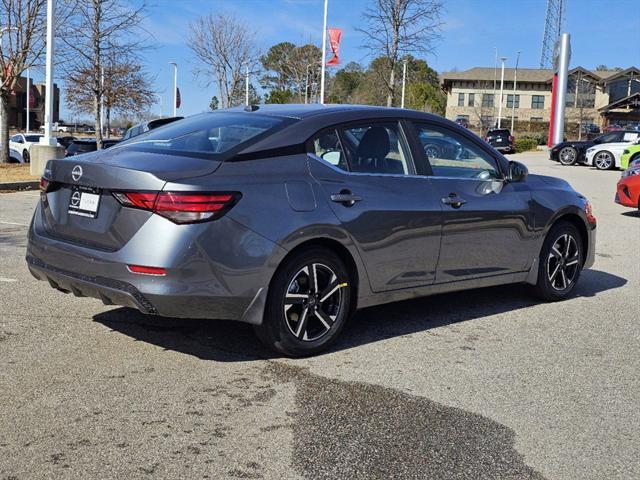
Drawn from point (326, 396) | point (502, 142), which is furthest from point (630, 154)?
point (326, 396)

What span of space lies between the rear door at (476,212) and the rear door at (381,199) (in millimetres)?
175

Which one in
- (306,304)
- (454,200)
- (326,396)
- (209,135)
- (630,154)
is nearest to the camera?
(326,396)

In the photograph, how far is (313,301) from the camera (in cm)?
472

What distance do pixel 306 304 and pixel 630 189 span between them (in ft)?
35.2

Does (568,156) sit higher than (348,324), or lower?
higher

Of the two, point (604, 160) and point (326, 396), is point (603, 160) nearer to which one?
point (604, 160)

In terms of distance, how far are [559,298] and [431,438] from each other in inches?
A: 139

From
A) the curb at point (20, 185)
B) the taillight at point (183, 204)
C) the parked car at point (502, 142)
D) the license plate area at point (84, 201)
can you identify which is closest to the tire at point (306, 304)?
the taillight at point (183, 204)

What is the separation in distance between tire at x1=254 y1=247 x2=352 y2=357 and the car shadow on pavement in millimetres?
221

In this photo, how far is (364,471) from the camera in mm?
3223

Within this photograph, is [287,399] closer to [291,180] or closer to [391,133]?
[291,180]

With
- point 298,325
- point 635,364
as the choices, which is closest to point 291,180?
point 298,325

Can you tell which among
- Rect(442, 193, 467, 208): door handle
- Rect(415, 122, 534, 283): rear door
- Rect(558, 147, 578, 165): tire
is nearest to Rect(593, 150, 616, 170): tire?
Rect(558, 147, 578, 165): tire

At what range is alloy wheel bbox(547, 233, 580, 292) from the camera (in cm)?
657
